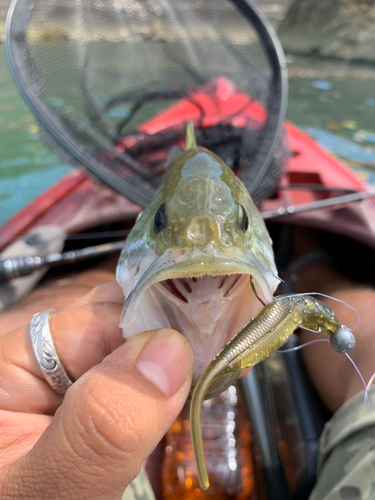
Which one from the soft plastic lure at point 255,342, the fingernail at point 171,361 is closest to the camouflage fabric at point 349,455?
the soft plastic lure at point 255,342

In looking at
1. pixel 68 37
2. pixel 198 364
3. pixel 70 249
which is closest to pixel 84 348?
pixel 198 364

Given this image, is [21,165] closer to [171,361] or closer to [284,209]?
[284,209]

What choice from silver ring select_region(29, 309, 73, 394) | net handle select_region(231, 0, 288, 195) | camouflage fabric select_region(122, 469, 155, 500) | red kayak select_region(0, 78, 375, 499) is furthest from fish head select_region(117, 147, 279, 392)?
net handle select_region(231, 0, 288, 195)

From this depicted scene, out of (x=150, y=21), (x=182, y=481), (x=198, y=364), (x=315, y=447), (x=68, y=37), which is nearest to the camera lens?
(x=198, y=364)

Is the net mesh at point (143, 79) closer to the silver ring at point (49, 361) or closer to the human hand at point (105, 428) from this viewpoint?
the silver ring at point (49, 361)

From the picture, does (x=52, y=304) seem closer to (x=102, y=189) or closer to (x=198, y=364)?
(x=102, y=189)

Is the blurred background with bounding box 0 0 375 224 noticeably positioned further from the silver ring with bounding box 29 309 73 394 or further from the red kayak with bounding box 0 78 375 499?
the silver ring with bounding box 29 309 73 394
